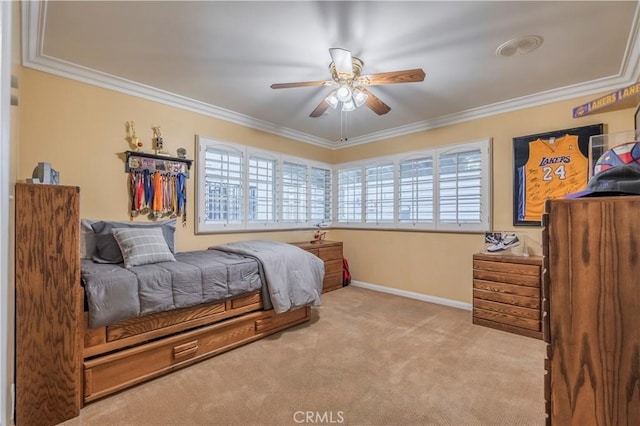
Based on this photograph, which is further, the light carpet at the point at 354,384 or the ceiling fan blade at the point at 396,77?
the ceiling fan blade at the point at 396,77

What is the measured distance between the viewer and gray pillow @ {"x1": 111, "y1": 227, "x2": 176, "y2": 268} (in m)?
2.39

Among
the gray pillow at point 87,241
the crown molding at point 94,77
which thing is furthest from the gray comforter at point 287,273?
the crown molding at point 94,77

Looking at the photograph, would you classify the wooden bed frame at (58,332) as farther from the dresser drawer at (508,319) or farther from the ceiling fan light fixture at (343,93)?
the dresser drawer at (508,319)

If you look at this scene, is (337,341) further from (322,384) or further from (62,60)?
(62,60)

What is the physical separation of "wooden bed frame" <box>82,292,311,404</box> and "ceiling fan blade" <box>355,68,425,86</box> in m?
2.12

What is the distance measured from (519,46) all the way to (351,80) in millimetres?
1306

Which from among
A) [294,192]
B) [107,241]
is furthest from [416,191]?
[107,241]

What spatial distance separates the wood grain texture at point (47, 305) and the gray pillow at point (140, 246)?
0.57 meters

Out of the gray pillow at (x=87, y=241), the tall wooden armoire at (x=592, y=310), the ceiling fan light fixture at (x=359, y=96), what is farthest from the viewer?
the gray pillow at (x=87, y=241)

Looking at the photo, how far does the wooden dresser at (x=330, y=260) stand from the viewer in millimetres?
4508

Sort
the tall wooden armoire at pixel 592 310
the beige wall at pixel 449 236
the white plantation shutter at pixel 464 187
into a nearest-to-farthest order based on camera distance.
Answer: the tall wooden armoire at pixel 592 310
the beige wall at pixel 449 236
the white plantation shutter at pixel 464 187

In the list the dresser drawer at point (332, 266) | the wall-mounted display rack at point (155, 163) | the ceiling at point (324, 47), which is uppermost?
the ceiling at point (324, 47)

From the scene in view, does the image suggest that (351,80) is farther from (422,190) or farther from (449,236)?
(449,236)

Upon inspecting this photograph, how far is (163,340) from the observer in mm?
2186
